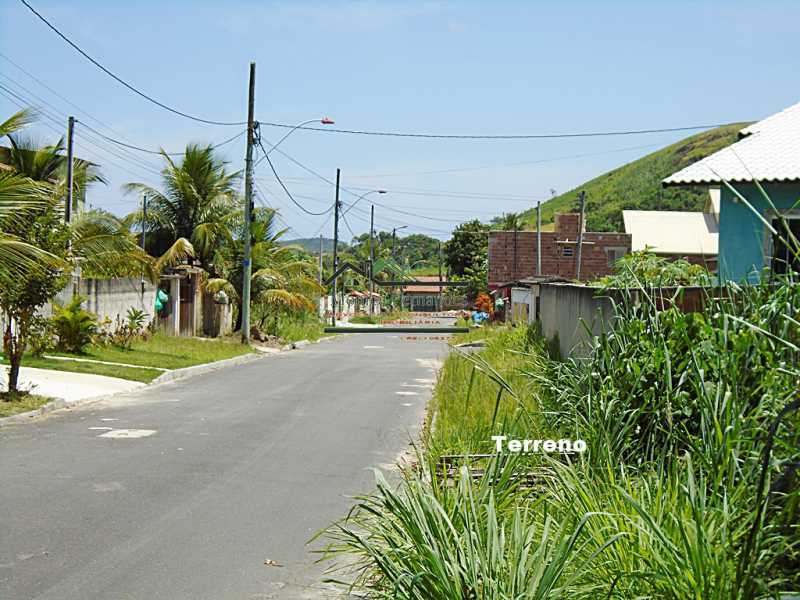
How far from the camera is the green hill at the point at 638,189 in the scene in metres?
117

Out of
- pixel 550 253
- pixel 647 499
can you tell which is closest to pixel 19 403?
pixel 647 499

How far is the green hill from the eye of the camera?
384 ft

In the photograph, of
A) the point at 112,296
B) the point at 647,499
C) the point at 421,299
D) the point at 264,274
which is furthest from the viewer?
the point at 421,299

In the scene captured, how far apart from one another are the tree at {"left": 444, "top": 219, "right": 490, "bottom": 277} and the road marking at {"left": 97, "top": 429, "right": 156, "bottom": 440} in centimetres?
8276

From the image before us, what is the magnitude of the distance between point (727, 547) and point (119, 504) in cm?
Answer: 642

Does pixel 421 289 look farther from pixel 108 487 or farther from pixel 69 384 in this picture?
pixel 108 487

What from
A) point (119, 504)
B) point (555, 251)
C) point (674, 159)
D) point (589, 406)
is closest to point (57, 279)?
point (119, 504)

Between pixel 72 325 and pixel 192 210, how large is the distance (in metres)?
13.7

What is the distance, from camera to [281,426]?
1489 centimetres

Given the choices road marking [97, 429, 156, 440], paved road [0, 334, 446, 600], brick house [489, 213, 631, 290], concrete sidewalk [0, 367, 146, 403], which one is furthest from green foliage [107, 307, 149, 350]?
brick house [489, 213, 631, 290]

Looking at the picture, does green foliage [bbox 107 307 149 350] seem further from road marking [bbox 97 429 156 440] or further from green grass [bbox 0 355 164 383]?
road marking [bbox 97 429 156 440]

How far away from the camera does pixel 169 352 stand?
27.7m

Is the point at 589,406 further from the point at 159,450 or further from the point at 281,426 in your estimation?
the point at 281,426

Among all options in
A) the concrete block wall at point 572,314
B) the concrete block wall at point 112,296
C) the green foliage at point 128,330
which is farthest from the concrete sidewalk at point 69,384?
the concrete block wall at point 572,314
